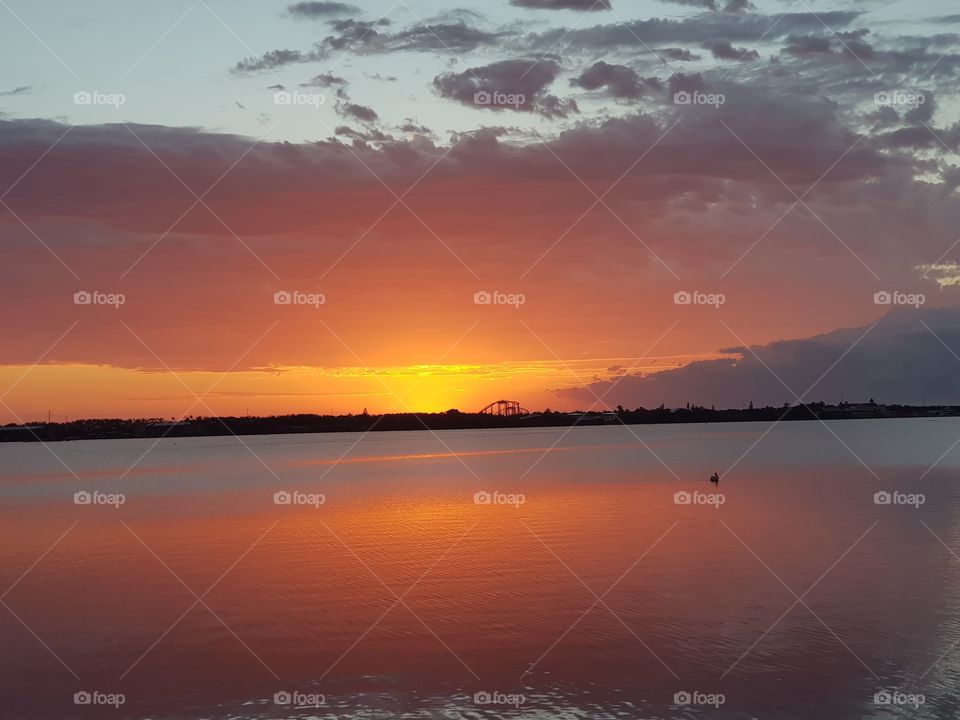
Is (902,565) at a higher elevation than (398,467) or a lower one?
lower

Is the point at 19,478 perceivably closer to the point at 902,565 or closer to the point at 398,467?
the point at 398,467

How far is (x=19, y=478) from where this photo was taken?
90250 mm

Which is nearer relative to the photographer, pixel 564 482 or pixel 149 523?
pixel 149 523

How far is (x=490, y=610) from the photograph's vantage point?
24094 mm

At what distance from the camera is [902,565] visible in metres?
29.7

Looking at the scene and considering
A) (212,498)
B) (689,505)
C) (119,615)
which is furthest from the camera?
(212,498)

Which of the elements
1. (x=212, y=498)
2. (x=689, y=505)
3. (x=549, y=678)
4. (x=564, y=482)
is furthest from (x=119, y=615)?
(x=564, y=482)

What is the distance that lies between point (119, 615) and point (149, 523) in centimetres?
2321

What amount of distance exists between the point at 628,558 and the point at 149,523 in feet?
89.7

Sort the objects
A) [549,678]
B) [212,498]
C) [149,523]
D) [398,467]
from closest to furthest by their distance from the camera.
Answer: [549,678]
[149,523]
[212,498]
[398,467]

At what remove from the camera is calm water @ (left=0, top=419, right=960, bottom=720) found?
672 inches

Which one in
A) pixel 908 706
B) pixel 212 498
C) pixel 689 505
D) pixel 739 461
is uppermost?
pixel 739 461

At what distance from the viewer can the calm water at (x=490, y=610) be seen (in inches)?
672

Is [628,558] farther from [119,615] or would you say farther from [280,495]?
[280,495]
